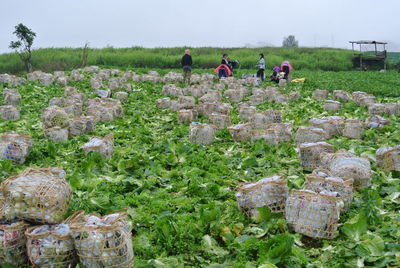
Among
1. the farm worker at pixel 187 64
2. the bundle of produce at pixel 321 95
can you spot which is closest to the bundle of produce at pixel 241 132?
the bundle of produce at pixel 321 95

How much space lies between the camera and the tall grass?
3444 cm

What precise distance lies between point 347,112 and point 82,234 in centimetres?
1333

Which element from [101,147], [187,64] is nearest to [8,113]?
[101,147]

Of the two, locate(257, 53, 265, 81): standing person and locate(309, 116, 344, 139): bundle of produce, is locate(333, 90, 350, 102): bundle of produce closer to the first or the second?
locate(309, 116, 344, 139): bundle of produce

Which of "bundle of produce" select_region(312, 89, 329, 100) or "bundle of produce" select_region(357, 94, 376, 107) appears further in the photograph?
"bundle of produce" select_region(312, 89, 329, 100)

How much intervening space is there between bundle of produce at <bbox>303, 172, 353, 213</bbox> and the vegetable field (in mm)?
262

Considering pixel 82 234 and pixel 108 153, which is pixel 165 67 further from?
pixel 82 234

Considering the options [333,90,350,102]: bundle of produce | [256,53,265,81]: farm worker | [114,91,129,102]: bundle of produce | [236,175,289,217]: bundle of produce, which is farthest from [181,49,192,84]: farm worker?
[236,175,289,217]: bundle of produce

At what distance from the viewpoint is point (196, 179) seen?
25.3 feet

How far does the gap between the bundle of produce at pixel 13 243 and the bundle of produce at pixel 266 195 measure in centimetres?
320

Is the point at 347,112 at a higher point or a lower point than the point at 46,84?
lower


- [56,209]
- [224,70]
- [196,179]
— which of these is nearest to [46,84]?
[224,70]

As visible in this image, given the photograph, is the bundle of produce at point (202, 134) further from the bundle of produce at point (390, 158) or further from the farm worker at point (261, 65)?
the farm worker at point (261, 65)

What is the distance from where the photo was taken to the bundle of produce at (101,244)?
4477 mm
